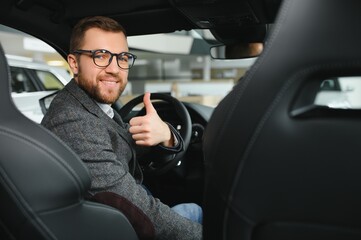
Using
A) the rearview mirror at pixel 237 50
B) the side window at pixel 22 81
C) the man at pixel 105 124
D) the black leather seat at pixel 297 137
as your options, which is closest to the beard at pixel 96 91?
the man at pixel 105 124

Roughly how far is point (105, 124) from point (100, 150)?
0.56ft

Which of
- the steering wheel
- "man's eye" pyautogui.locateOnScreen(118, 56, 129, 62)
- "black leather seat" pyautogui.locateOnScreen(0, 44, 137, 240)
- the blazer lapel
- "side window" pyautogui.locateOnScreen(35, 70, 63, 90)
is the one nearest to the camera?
"black leather seat" pyautogui.locateOnScreen(0, 44, 137, 240)

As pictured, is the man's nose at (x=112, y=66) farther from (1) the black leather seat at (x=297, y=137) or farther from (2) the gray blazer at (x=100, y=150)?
(1) the black leather seat at (x=297, y=137)

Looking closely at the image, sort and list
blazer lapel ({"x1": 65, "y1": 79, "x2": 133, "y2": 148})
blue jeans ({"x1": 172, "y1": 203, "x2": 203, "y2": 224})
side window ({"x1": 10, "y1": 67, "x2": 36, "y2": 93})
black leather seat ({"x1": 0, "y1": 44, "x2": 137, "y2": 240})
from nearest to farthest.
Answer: black leather seat ({"x1": 0, "y1": 44, "x2": 137, "y2": 240}) → blazer lapel ({"x1": 65, "y1": 79, "x2": 133, "y2": 148}) → blue jeans ({"x1": 172, "y1": 203, "x2": 203, "y2": 224}) → side window ({"x1": 10, "y1": 67, "x2": 36, "y2": 93})

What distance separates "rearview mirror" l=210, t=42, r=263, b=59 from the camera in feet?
6.99

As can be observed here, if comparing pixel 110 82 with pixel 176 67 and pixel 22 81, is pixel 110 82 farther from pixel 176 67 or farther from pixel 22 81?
pixel 176 67

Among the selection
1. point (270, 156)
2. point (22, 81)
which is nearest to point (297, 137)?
point (270, 156)

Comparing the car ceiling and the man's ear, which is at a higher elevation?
the car ceiling

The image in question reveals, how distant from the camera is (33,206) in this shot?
0.99m

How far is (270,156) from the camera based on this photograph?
757mm

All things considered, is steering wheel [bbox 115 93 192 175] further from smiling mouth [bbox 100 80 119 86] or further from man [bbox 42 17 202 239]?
smiling mouth [bbox 100 80 119 86]

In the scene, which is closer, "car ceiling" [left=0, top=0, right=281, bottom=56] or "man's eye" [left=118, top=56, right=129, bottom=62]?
"man's eye" [left=118, top=56, right=129, bottom=62]

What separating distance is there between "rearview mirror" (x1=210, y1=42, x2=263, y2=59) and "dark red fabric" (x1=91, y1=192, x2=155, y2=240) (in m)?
1.19

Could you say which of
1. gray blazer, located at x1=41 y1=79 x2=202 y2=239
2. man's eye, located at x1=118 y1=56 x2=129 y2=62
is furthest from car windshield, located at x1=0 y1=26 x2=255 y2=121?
gray blazer, located at x1=41 y1=79 x2=202 y2=239
